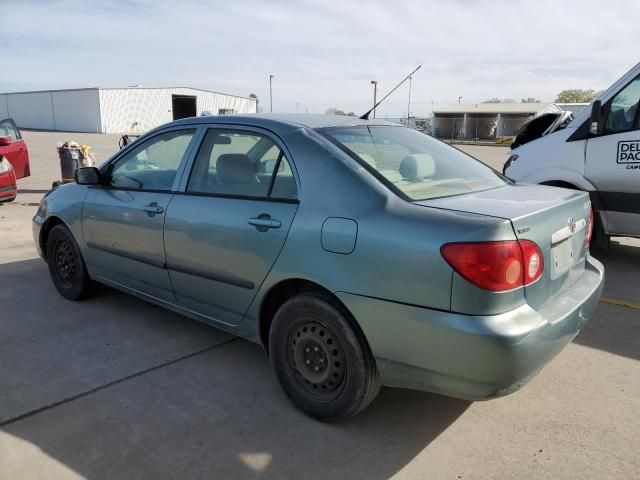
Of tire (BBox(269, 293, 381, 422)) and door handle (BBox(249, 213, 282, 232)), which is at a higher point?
door handle (BBox(249, 213, 282, 232))

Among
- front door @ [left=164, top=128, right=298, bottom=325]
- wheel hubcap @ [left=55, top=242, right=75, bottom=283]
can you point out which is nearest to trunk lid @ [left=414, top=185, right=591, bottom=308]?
front door @ [left=164, top=128, right=298, bottom=325]

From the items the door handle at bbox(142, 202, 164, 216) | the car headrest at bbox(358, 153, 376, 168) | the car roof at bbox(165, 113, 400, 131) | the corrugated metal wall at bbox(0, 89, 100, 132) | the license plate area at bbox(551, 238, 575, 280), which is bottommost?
the license plate area at bbox(551, 238, 575, 280)

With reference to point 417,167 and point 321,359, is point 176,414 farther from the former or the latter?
point 417,167

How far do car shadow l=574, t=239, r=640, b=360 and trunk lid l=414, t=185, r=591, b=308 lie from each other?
1092 millimetres

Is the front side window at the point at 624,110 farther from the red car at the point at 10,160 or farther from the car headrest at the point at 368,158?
the red car at the point at 10,160

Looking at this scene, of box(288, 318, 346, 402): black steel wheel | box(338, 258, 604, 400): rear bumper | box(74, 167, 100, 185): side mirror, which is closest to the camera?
box(338, 258, 604, 400): rear bumper

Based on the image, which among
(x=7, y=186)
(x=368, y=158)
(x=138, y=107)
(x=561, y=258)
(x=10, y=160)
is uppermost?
(x=138, y=107)

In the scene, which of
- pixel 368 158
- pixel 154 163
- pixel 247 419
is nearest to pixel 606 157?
pixel 368 158

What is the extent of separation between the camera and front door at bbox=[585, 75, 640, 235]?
534cm

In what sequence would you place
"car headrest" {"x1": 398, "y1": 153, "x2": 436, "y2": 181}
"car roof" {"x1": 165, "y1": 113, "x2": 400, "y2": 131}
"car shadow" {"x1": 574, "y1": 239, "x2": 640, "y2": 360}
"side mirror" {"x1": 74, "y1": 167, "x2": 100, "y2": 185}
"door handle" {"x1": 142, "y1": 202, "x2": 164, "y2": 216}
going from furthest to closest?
"side mirror" {"x1": 74, "y1": 167, "x2": 100, "y2": 185} → "car shadow" {"x1": 574, "y1": 239, "x2": 640, "y2": 360} → "door handle" {"x1": 142, "y1": 202, "x2": 164, "y2": 216} → "car roof" {"x1": 165, "y1": 113, "x2": 400, "y2": 131} → "car headrest" {"x1": 398, "y1": 153, "x2": 436, "y2": 181}

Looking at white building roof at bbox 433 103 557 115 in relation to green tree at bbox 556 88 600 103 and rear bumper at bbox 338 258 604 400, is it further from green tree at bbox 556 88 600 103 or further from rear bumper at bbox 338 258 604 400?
rear bumper at bbox 338 258 604 400

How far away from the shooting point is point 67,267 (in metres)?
4.66

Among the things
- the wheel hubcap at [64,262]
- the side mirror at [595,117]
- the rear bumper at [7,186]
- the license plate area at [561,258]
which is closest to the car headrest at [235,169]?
the license plate area at [561,258]

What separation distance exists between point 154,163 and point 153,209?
1.68 ft
